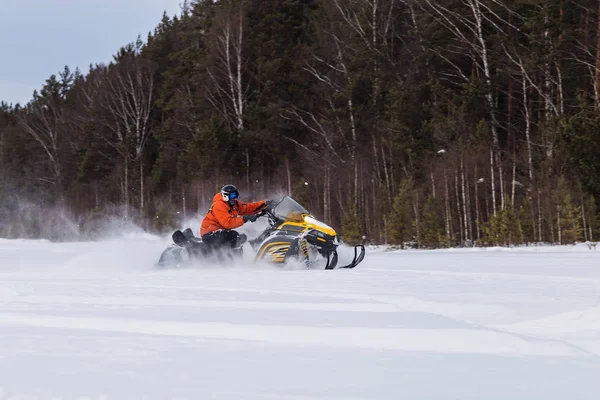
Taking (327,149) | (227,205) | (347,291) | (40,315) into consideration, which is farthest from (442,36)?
(40,315)

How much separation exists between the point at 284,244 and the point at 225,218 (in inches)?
44.2

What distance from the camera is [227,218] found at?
10.9 meters

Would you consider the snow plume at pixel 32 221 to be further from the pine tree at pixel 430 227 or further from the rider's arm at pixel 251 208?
the rider's arm at pixel 251 208

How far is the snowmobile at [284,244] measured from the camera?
33.8 ft

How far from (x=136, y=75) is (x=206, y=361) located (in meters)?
41.5

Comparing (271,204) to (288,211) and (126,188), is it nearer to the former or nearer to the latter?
(288,211)

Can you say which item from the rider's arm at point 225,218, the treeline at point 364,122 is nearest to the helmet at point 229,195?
the rider's arm at point 225,218

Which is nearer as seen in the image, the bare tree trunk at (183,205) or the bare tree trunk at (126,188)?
the bare tree trunk at (183,205)

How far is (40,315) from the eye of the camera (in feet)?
17.3

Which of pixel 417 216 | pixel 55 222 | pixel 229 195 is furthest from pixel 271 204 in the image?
pixel 55 222

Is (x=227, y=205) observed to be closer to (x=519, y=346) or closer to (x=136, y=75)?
(x=519, y=346)

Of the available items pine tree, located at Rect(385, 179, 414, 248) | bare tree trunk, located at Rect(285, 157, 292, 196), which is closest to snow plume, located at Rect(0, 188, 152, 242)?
bare tree trunk, located at Rect(285, 157, 292, 196)

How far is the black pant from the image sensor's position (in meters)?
10.8

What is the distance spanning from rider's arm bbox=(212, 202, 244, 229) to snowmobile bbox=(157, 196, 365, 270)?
22cm
